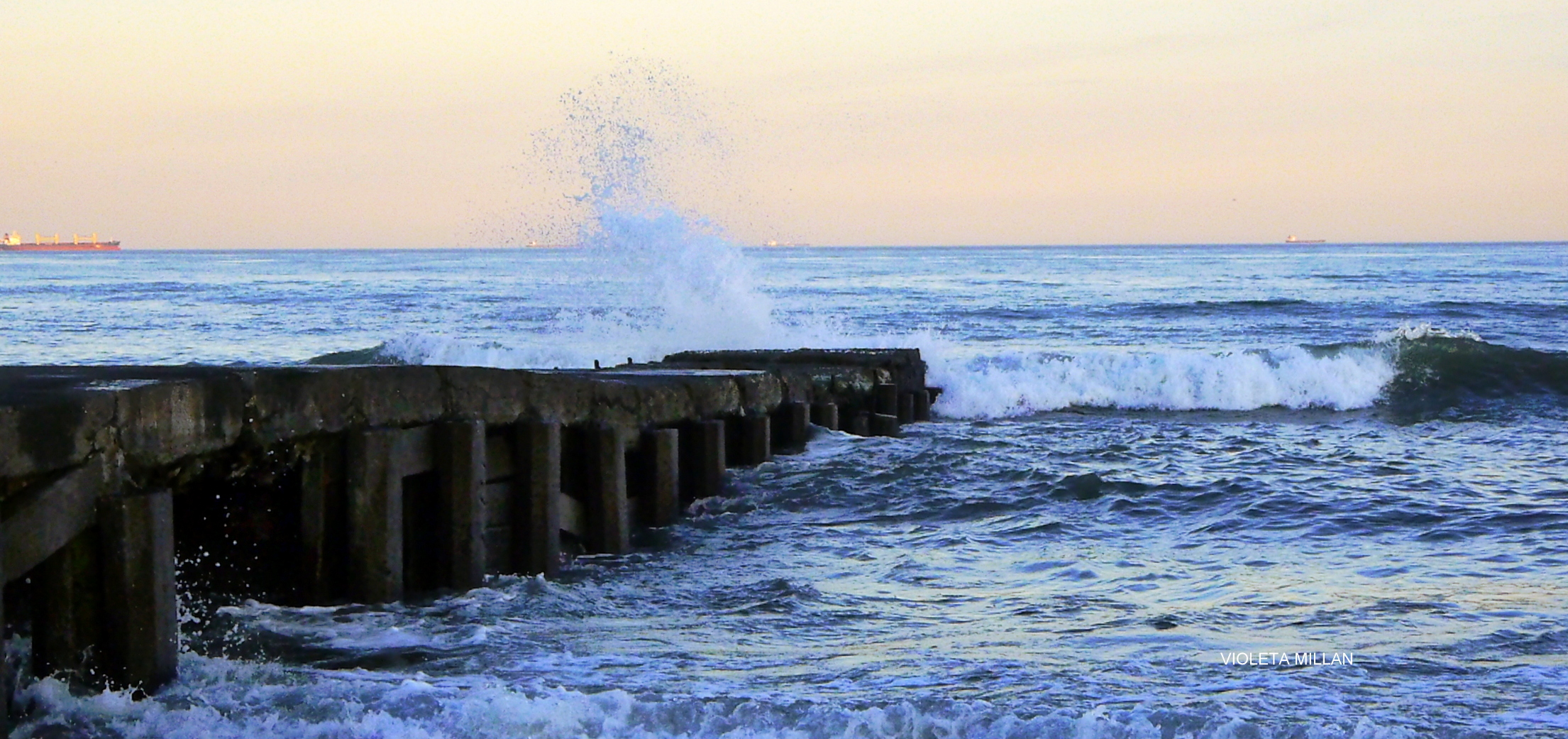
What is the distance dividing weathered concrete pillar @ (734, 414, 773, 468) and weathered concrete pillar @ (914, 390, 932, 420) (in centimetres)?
509

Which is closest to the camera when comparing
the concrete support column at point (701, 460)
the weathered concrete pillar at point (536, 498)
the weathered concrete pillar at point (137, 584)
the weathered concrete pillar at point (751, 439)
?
the weathered concrete pillar at point (137, 584)

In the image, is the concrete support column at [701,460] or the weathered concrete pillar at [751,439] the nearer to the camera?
the concrete support column at [701,460]

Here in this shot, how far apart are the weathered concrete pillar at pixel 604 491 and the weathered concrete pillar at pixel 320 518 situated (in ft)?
6.63

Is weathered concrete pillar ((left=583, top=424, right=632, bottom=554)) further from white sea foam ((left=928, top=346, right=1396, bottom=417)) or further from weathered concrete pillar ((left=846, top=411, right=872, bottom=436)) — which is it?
white sea foam ((left=928, top=346, right=1396, bottom=417))

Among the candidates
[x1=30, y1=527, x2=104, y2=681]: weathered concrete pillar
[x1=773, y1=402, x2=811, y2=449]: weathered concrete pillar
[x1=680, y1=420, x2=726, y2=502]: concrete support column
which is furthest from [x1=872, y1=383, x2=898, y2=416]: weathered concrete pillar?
[x1=30, y1=527, x2=104, y2=681]: weathered concrete pillar

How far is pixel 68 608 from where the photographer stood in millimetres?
5531

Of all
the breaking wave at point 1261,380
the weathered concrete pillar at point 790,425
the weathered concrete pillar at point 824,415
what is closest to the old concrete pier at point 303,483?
the weathered concrete pillar at point 790,425

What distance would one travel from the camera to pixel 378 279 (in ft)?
212

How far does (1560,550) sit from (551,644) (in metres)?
6.11

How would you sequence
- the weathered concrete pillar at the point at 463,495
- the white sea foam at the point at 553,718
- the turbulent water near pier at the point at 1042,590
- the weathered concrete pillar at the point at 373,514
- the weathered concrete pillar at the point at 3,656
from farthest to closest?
the weathered concrete pillar at the point at 463,495, the weathered concrete pillar at the point at 373,514, the turbulent water near pier at the point at 1042,590, the white sea foam at the point at 553,718, the weathered concrete pillar at the point at 3,656

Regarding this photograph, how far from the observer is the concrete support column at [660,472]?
9828 mm

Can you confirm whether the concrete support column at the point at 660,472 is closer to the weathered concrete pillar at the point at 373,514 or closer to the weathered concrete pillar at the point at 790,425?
the weathered concrete pillar at the point at 373,514

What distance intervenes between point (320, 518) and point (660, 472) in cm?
302

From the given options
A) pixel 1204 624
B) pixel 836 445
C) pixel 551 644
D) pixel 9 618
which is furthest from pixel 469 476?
pixel 836 445
